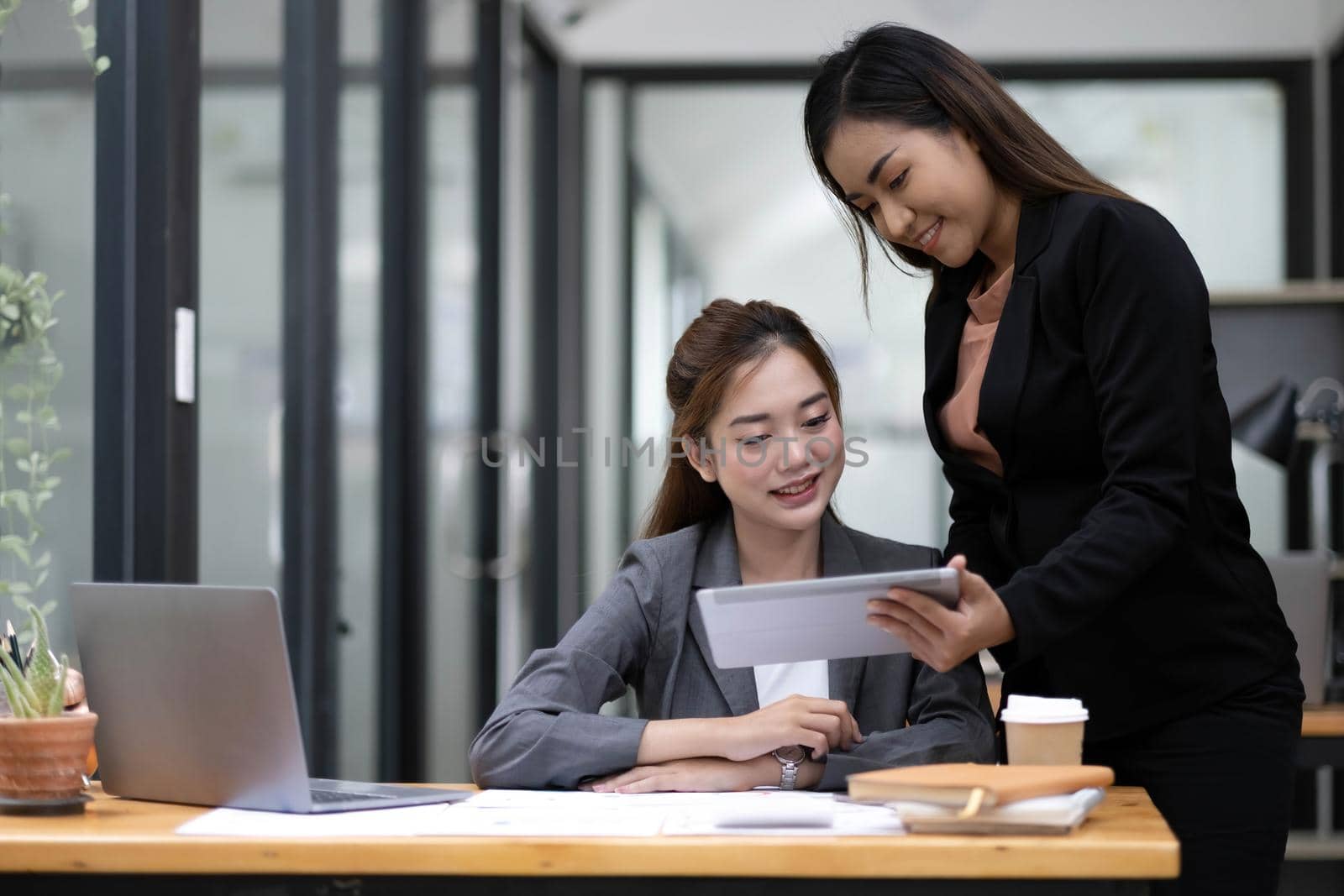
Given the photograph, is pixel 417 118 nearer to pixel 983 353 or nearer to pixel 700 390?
pixel 700 390

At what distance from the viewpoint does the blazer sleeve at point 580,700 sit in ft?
5.35

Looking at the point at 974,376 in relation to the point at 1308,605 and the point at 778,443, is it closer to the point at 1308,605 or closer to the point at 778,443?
the point at 778,443

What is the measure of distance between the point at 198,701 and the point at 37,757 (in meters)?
0.17

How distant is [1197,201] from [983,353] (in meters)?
3.58

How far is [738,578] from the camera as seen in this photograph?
1913 millimetres

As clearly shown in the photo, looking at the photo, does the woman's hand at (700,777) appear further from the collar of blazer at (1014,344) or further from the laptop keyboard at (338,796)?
the collar of blazer at (1014,344)

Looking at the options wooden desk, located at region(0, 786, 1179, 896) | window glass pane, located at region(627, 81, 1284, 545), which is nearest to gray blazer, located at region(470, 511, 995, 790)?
wooden desk, located at region(0, 786, 1179, 896)

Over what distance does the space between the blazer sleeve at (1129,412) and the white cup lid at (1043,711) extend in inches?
2.0

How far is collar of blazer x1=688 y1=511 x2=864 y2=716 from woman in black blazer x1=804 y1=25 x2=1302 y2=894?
0.64 feet

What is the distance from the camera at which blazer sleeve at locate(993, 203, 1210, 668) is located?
1.49 meters

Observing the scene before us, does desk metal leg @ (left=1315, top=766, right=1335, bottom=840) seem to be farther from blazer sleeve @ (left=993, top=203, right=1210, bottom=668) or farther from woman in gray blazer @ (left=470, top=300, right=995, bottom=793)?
blazer sleeve @ (left=993, top=203, right=1210, bottom=668)

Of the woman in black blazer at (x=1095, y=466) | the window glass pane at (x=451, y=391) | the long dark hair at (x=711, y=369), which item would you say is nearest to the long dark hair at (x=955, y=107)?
the woman in black blazer at (x=1095, y=466)

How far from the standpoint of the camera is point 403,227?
3.64 meters

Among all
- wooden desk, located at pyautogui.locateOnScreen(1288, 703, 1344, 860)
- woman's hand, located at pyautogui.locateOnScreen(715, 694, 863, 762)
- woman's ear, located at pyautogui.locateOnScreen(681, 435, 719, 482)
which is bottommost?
wooden desk, located at pyautogui.locateOnScreen(1288, 703, 1344, 860)
